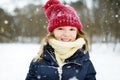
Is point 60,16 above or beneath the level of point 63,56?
above

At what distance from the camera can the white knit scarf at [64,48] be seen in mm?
3131

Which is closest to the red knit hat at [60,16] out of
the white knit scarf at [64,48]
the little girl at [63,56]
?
the little girl at [63,56]

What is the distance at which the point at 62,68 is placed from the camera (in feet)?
10.2

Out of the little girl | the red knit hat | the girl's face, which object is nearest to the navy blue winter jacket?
the little girl

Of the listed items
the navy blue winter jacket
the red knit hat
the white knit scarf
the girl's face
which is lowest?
the navy blue winter jacket

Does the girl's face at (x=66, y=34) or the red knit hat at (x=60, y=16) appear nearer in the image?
the girl's face at (x=66, y=34)

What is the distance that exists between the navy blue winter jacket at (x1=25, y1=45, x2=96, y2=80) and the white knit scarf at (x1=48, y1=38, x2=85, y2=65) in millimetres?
36

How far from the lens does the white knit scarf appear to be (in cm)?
313

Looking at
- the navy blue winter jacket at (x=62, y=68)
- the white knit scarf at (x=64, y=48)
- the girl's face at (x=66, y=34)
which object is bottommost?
the navy blue winter jacket at (x=62, y=68)

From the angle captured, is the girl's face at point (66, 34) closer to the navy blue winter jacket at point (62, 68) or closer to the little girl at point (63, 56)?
the little girl at point (63, 56)

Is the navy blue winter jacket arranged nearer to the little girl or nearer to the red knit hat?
the little girl

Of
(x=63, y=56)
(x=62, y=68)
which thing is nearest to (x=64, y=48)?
(x=63, y=56)

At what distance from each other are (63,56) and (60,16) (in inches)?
16.0

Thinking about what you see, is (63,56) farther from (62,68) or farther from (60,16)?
(60,16)
